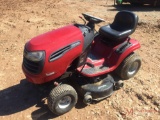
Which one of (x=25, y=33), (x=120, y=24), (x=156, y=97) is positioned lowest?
(x=156, y=97)

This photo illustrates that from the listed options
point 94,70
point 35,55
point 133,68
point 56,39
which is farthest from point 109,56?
point 35,55

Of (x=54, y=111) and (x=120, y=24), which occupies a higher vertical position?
(x=120, y=24)

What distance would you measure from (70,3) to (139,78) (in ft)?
21.1

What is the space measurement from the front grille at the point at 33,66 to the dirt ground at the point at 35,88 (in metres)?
1.01

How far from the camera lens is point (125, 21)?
18.5 ft

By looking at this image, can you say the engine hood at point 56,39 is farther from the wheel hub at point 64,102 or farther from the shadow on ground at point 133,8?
the shadow on ground at point 133,8

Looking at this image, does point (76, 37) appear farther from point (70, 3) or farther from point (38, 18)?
point (70, 3)

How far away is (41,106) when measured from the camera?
5160 millimetres

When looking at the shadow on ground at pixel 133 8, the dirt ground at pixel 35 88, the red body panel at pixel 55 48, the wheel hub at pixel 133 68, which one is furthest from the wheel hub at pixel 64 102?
the shadow on ground at pixel 133 8

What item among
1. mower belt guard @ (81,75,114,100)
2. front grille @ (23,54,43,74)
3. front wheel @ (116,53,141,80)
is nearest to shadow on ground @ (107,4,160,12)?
front wheel @ (116,53,141,80)

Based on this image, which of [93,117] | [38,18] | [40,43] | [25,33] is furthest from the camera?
[38,18]

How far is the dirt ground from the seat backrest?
1318 millimetres

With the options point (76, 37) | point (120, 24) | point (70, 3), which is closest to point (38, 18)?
point (70, 3)

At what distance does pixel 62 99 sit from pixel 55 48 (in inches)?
41.1
